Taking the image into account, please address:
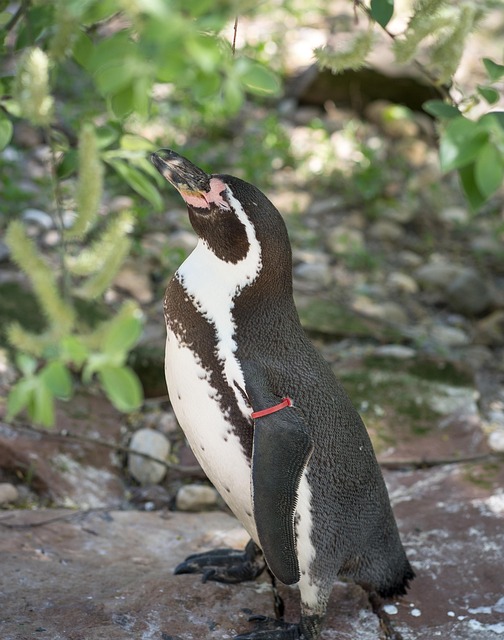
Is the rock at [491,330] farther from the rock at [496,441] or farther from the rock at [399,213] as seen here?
the rock at [496,441]

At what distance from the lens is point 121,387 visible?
3.04 ft

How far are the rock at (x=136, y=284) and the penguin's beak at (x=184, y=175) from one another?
1901 millimetres

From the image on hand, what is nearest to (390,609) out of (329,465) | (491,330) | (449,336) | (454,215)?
(329,465)

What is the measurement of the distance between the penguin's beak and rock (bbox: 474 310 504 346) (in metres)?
2.40

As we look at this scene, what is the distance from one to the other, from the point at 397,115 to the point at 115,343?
442 centimetres

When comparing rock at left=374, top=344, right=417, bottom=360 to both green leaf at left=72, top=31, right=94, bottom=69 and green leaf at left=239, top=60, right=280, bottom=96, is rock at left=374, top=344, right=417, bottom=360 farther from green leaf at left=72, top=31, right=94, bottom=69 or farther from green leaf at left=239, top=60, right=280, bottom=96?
green leaf at left=239, top=60, right=280, bottom=96

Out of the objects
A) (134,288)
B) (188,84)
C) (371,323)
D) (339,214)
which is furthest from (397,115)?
(188,84)

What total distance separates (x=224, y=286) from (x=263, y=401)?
0.25 meters

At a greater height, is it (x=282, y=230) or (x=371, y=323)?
(x=282, y=230)

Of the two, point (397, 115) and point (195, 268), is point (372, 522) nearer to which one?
point (195, 268)

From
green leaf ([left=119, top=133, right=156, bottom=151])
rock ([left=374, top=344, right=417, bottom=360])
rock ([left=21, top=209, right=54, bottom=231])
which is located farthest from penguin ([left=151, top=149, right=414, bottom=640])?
rock ([left=21, top=209, right=54, bottom=231])

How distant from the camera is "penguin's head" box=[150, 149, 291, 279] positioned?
5.51 ft

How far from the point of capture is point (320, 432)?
1770 millimetres

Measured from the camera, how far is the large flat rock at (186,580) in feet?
5.94
